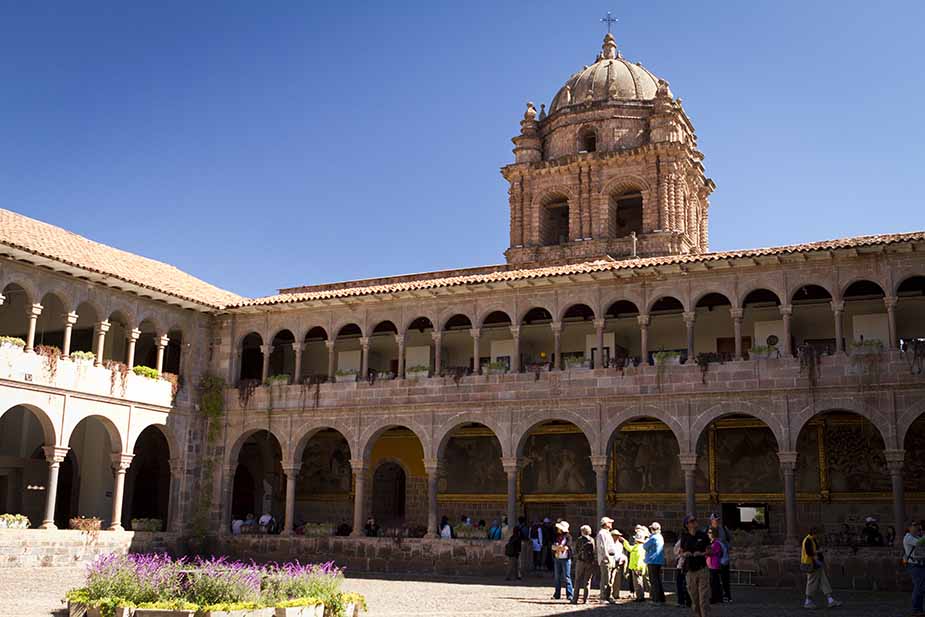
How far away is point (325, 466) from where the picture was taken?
3159cm

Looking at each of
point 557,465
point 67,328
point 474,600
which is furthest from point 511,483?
point 67,328

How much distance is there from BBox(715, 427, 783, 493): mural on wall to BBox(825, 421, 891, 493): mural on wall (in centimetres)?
132

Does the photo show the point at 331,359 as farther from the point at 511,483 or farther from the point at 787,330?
the point at 787,330

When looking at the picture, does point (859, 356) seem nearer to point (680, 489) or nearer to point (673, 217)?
point (680, 489)

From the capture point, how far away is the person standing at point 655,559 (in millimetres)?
16875

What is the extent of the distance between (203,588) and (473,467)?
1685 centimetres

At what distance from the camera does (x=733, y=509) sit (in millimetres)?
26062

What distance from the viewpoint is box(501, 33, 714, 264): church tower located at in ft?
111

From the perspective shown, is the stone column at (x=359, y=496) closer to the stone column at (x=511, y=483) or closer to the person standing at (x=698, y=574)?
the stone column at (x=511, y=483)

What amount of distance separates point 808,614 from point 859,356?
810 centimetres

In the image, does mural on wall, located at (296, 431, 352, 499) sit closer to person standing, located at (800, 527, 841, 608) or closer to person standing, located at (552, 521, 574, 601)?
person standing, located at (552, 521, 574, 601)

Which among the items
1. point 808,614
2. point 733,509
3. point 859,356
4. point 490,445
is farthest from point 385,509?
point 808,614

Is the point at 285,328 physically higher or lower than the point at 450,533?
higher

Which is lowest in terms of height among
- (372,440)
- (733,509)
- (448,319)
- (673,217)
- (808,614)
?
(808,614)
